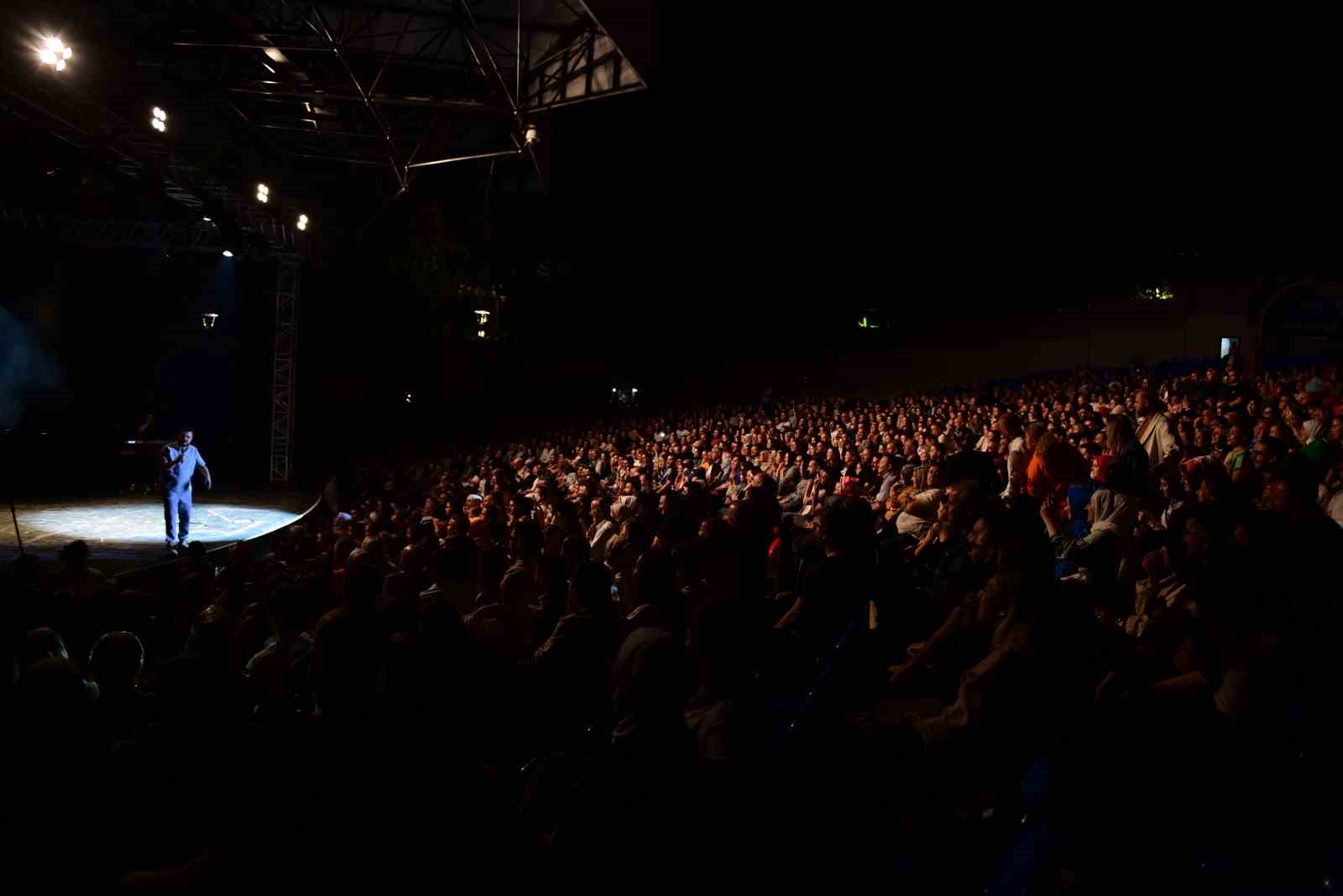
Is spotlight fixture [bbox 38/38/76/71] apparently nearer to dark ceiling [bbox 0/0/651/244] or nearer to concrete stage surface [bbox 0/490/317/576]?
dark ceiling [bbox 0/0/651/244]

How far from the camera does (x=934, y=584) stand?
488cm

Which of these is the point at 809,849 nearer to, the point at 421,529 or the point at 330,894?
the point at 330,894

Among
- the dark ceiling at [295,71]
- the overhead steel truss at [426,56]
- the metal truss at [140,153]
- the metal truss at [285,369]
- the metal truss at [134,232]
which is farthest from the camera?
the metal truss at [285,369]

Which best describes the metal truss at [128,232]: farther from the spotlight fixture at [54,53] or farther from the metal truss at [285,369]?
Result: the spotlight fixture at [54,53]

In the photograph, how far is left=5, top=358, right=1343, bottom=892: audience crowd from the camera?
8.44 ft

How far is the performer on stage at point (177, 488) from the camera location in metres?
11.8

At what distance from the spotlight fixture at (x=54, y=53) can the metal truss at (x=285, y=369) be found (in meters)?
8.78

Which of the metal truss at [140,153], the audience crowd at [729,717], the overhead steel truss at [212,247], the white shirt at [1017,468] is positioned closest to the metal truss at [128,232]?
the overhead steel truss at [212,247]

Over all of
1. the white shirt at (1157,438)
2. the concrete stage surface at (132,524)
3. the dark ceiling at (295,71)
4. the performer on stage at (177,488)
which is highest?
the dark ceiling at (295,71)

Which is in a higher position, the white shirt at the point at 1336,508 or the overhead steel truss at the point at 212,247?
the overhead steel truss at the point at 212,247

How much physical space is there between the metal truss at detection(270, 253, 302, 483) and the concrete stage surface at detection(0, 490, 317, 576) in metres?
1.21

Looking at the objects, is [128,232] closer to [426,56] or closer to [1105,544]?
[426,56]

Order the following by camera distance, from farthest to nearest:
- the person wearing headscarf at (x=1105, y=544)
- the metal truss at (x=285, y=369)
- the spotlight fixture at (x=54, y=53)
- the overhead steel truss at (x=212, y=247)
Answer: the metal truss at (x=285, y=369)
the overhead steel truss at (x=212, y=247)
the spotlight fixture at (x=54, y=53)
the person wearing headscarf at (x=1105, y=544)

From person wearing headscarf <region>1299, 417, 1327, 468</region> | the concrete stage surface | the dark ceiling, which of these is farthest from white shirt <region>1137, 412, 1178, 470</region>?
the concrete stage surface
